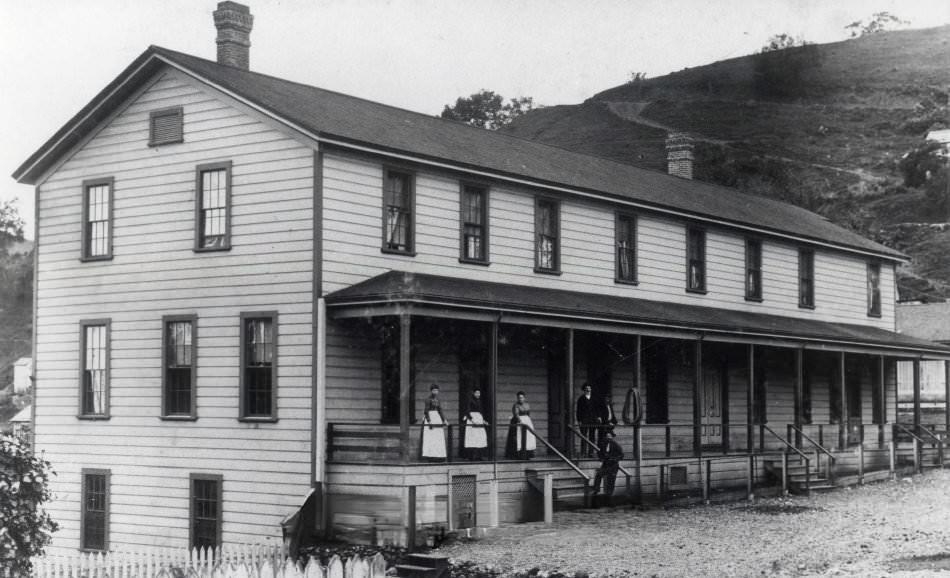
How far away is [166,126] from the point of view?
24.7 meters

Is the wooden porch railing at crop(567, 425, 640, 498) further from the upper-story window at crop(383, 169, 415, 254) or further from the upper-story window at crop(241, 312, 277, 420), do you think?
the upper-story window at crop(241, 312, 277, 420)

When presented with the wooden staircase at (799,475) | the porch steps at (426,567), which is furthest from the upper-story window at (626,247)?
the porch steps at (426,567)

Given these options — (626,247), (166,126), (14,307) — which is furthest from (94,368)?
(14,307)

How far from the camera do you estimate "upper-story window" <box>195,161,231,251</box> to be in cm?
2347

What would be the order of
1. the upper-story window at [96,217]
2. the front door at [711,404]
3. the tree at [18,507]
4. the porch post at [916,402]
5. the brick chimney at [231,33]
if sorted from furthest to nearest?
the porch post at [916,402]
the front door at [711,404]
the brick chimney at [231,33]
the upper-story window at [96,217]
the tree at [18,507]

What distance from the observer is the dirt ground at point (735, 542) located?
16703 millimetres

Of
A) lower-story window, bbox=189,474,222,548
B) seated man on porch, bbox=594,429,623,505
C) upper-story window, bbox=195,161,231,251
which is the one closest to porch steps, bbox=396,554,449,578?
lower-story window, bbox=189,474,222,548

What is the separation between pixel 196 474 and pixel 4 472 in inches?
295

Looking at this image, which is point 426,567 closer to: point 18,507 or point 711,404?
point 18,507

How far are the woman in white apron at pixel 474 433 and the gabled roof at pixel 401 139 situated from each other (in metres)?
4.92

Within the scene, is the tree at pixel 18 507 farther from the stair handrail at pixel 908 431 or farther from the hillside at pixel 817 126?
the hillside at pixel 817 126

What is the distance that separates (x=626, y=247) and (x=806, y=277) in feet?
30.1

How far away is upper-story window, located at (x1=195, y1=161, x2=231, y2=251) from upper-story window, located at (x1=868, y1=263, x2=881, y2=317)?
23.9 m

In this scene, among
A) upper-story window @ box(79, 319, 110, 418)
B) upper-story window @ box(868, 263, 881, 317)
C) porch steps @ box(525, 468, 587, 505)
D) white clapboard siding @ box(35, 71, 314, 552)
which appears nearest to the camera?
white clapboard siding @ box(35, 71, 314, 552)
